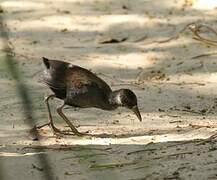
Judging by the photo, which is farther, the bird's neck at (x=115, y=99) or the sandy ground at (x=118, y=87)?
the bird's neck at (x=115, y=99)

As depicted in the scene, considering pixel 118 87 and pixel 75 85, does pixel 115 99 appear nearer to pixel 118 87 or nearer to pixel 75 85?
pixel 75 85

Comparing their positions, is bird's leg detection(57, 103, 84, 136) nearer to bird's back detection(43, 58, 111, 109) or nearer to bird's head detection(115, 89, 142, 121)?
bird's back detection(43, 58, 111, 109)

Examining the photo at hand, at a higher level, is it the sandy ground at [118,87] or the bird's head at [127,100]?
the bird's head at [127,100]

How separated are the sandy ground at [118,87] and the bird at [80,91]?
9.4 inches

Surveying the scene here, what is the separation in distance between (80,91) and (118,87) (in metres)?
1.63

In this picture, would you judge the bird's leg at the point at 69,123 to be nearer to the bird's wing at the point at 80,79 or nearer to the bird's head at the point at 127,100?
the bird's wing at the point at 80,79

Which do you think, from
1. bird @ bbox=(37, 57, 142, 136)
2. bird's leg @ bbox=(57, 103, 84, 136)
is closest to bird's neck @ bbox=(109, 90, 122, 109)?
bird @ bbox=(37, 57, 142, 136)

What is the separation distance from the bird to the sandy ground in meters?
0.24

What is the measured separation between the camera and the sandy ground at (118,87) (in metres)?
6.18

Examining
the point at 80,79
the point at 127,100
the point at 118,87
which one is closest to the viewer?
the point at 127,100

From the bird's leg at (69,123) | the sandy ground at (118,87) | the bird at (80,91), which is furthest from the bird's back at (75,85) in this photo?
the sandy ground at (118,87)

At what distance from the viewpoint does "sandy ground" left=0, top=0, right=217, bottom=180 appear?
20.3 ft

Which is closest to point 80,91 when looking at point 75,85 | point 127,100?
point 75,85

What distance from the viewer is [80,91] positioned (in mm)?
7156
